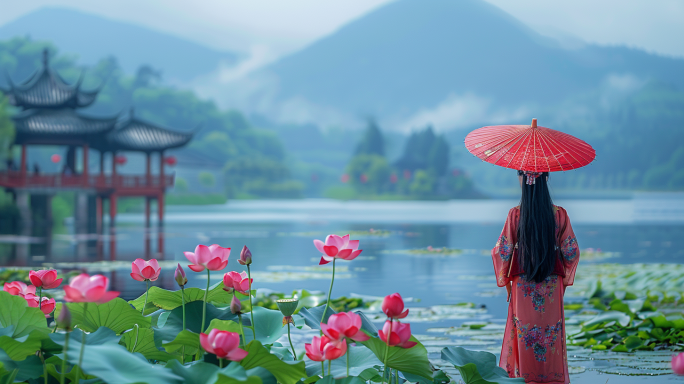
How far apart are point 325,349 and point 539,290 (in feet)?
3.90

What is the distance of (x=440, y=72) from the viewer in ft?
293

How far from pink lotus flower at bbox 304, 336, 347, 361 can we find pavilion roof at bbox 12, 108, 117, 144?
16.1 meters

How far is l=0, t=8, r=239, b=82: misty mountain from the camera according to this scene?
3369 inches

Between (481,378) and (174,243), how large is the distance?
33.9ft

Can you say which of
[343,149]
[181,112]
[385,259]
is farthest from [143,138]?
[343,149]

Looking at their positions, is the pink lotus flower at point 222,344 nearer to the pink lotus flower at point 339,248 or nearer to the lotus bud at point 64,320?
the lotus bud at point 64,320

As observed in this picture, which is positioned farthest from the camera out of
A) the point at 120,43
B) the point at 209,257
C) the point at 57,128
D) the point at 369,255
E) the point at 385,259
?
the point at 120,43

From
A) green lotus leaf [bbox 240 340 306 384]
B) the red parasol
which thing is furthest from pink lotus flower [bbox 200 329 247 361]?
the red parasol

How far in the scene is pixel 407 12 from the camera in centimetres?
10731

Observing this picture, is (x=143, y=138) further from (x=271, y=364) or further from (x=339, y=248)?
(x=271, y=364)

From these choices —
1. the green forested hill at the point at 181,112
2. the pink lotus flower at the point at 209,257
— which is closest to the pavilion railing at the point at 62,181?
the pink lotus flower at the point at 209,257

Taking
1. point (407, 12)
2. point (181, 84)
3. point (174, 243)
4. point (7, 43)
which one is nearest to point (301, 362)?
point (174, 243)

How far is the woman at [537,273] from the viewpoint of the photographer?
2281 mm

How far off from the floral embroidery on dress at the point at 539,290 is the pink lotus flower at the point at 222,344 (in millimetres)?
1388
